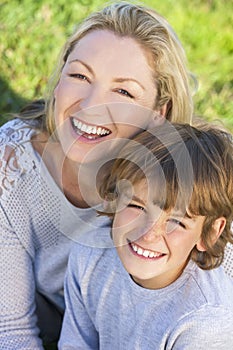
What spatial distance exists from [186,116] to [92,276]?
0.51m

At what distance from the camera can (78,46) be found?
2.04 metres

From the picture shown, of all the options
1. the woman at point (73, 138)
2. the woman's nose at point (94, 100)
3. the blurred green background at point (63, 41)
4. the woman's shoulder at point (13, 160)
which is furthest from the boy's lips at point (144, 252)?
the blurred green background at point (63, 41)

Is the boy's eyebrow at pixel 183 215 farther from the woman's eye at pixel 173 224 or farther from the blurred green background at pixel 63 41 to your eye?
the blurred green background at pixel 63 41

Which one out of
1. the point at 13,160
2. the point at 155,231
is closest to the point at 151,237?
the point at 155,231

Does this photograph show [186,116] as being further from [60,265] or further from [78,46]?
[60,265]

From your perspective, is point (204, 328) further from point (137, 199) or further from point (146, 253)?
point (137, 199)

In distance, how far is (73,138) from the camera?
198 cm

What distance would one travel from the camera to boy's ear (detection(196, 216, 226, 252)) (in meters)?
1.80

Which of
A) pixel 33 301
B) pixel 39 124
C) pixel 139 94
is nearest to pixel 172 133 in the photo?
pixel 139 94

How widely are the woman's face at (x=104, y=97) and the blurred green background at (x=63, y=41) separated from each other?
4.24 ft

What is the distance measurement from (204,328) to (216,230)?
0.23 metres

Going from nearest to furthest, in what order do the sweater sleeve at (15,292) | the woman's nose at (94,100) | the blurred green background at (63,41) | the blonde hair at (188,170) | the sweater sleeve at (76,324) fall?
the blonde hair at (188,170) < the woman's nose at (94,100) < the sweater sleeve at (76,324) < the sweater sleeve at (15,292) < the blurred green background at (63,41)

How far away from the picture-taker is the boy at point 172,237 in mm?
1729

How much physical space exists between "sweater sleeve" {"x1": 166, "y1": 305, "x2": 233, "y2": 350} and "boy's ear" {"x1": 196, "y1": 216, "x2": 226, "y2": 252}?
0.49 ft
